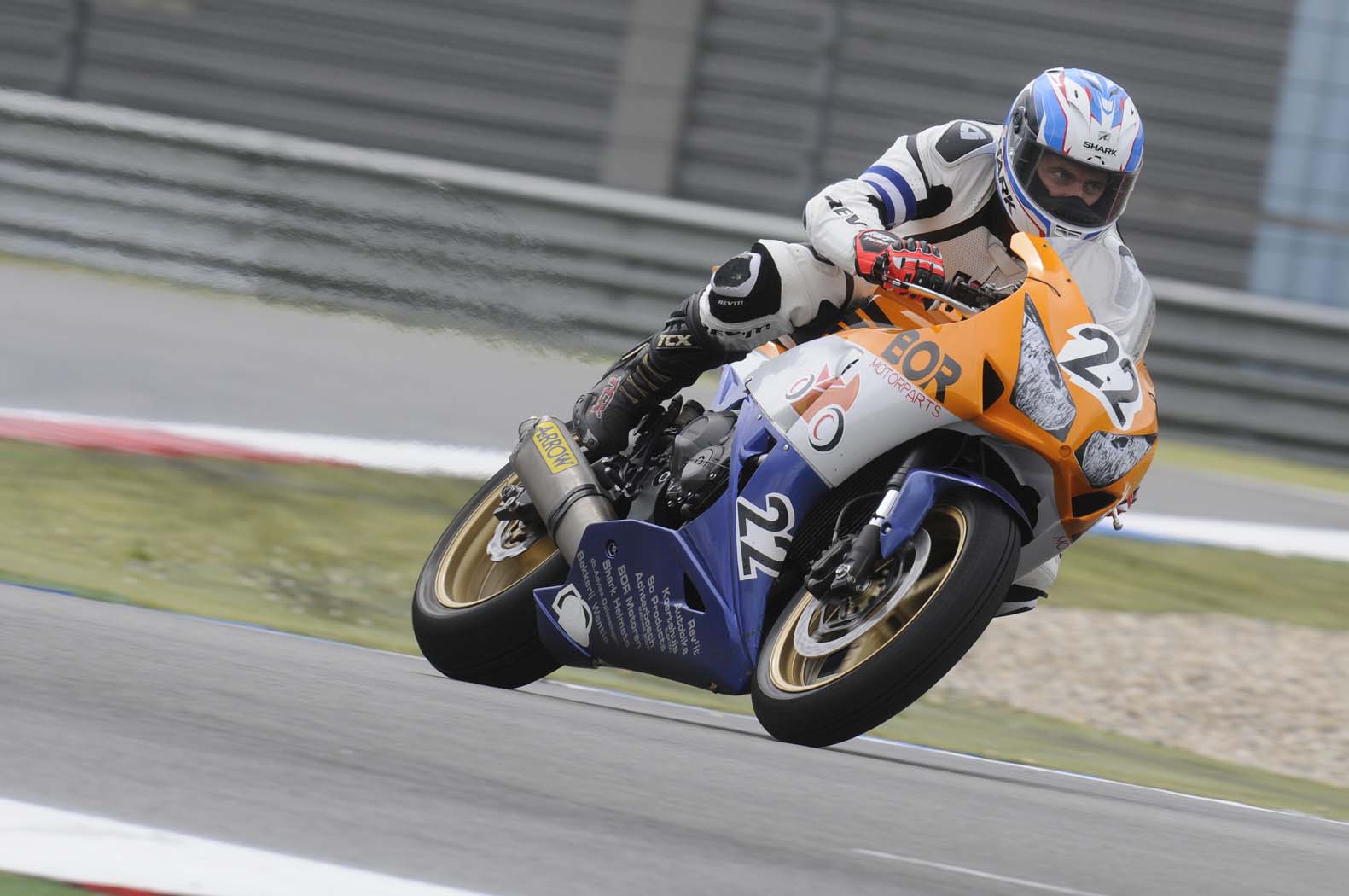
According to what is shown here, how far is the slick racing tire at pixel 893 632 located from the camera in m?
4.06

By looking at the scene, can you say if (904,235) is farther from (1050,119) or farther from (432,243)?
(432,243)

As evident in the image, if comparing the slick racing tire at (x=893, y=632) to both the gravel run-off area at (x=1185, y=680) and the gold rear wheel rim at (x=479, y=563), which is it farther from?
the gravel run-off area at (x=1185, y=680)

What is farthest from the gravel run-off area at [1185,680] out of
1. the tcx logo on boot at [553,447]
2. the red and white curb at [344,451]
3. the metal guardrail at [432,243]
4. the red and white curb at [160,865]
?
the red and white curb at [160,865]

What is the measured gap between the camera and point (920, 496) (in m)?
4.23

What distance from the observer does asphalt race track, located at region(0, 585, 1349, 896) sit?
3.00 meters

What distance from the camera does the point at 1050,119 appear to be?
4566 mm

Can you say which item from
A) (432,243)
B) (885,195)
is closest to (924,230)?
(885,195)

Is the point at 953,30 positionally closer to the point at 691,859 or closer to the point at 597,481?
the point at 597,481

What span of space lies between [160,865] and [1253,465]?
10.1m

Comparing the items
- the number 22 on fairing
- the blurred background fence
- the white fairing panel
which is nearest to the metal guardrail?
the blurred background fence

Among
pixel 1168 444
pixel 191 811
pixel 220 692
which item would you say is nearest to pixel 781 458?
pixel 220 692

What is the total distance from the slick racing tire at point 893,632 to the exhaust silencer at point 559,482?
0.68 m

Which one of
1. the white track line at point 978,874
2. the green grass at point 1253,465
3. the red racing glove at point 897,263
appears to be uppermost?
the red racing glove at point 897,263

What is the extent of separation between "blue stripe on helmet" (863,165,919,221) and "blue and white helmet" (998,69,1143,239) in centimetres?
28
